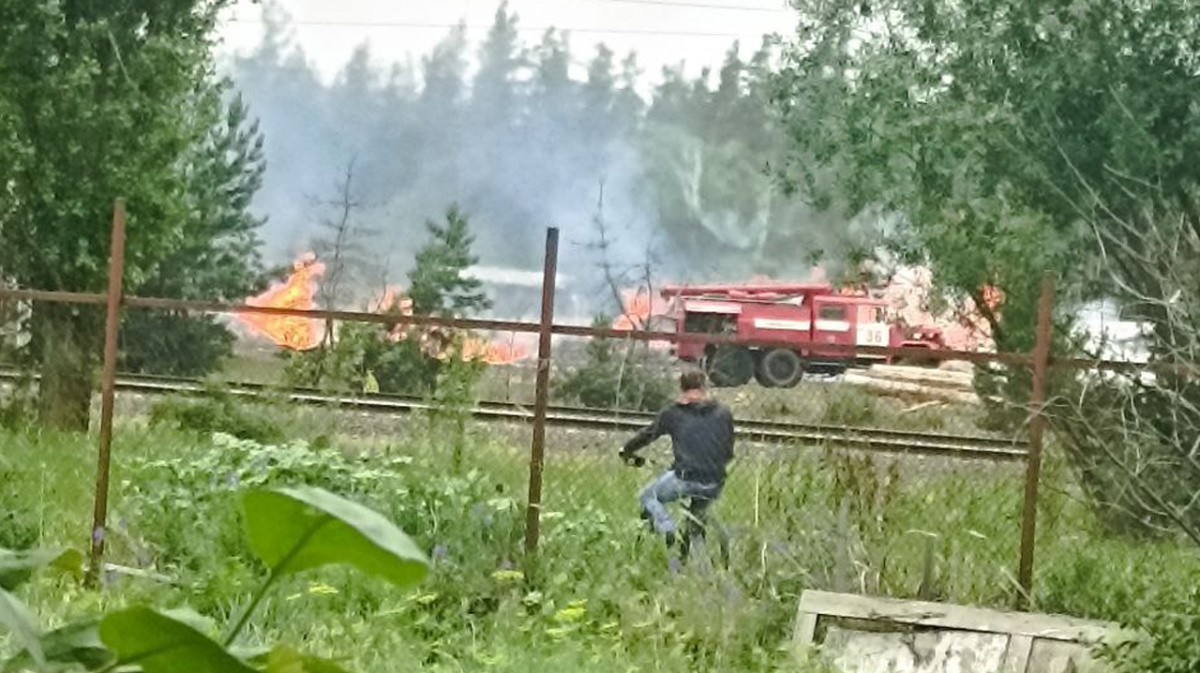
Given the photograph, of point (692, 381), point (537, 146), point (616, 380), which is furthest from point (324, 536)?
point (537, 146)

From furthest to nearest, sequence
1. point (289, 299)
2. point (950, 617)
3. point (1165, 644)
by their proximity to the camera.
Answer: point (289, 299)
point (950, 617)
point (1165, 644)

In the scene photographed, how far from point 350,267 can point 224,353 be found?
222 centimetres

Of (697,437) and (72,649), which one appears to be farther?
(697,437)

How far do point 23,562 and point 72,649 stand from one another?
0.10 m

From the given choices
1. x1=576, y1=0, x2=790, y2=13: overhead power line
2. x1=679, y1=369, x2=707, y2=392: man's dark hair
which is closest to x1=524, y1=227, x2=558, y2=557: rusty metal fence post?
x1=679, y1=369, x2=707, y2=392: man's dark hair

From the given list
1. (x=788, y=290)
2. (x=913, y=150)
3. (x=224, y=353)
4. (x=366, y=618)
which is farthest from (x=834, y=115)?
(x=366, y=618)

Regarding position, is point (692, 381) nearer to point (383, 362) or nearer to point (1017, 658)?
point (1017, 658)

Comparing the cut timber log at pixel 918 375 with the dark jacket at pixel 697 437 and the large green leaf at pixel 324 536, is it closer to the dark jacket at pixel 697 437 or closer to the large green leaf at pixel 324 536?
the dark jacket at pixel 697 437

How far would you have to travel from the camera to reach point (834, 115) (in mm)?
11430

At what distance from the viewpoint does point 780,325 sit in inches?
545

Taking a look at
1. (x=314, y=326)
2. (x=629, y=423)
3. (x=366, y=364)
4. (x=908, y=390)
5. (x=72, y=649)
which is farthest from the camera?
(x=314, y=326)

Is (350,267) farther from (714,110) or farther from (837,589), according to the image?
(837,589)

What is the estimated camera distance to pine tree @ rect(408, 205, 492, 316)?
1466 cm

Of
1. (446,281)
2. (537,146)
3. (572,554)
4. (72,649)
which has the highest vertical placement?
(537,146)
